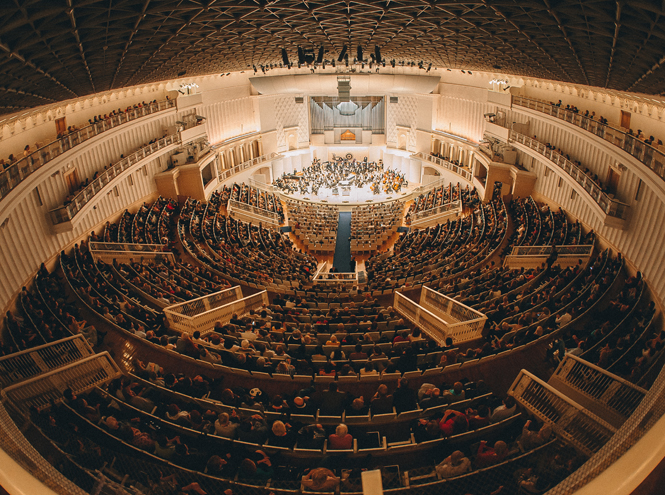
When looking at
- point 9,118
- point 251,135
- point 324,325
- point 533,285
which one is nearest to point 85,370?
point 324,325

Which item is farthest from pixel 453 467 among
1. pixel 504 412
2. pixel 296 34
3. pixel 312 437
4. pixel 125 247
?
pixel 296 34

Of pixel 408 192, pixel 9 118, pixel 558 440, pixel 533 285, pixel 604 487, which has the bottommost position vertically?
pixel 408 192

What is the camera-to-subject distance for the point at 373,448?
6828 mm

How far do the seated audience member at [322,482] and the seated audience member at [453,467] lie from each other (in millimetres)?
1591

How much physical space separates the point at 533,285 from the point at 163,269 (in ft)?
47.7

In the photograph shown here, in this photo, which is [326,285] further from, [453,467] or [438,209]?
[438,209]

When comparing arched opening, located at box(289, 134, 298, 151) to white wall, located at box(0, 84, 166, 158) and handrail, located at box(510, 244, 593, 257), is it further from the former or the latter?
handrail, located at box(510, 244, 593, 257)

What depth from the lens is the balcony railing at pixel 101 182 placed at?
651 inches

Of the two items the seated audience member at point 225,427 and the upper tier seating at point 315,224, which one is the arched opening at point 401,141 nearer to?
the upper tier seating at point 315,224

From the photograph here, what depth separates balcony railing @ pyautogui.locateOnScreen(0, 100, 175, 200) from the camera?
12858 mm

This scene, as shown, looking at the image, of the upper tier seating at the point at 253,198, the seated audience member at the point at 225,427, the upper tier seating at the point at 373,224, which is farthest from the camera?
the upper tier seating at the point at 253,198

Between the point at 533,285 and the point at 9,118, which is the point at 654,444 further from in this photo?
the point at 9,118

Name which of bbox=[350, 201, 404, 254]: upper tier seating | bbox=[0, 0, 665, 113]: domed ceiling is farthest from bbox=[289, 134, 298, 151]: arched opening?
bbox=[0, 0, 665, 113]: domed ceiling

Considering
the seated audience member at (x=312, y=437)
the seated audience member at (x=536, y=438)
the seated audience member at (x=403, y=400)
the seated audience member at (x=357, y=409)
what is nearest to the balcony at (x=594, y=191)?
the seated audience member at (x=536, y=438)
